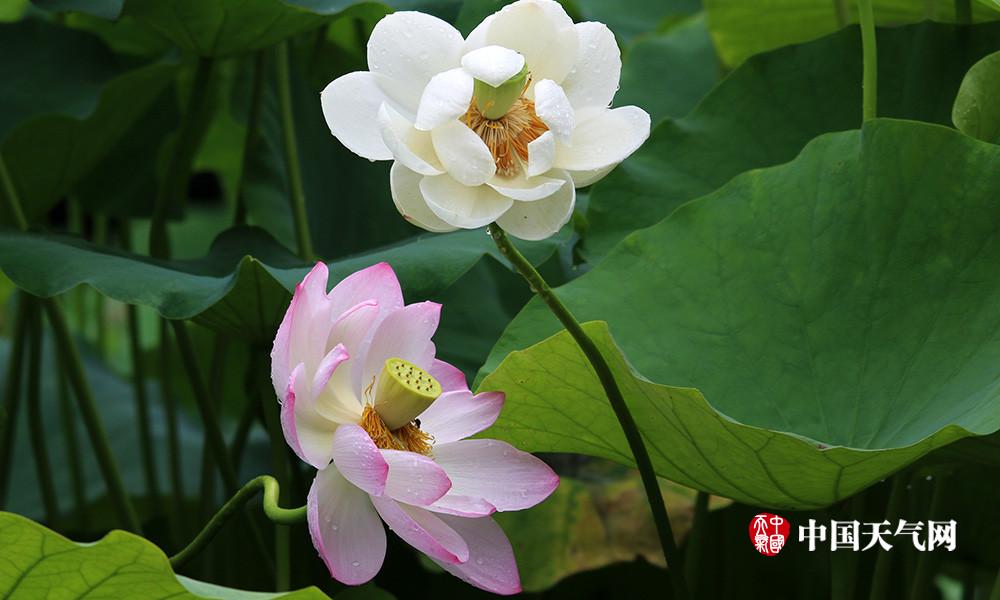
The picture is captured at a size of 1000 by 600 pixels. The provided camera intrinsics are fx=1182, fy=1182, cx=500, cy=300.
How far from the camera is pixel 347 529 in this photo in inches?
21.2

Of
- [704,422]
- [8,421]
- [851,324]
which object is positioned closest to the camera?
[704,422]

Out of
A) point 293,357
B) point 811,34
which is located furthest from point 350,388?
point 811,34

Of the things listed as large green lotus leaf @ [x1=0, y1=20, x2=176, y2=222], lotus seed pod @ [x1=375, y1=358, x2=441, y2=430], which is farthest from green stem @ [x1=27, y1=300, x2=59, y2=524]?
lotus seed pod @ [x1=375, y1=358, x2=441, y2=430]

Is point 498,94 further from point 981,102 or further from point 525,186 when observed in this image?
point 981,102

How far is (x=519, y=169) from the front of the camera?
53cm

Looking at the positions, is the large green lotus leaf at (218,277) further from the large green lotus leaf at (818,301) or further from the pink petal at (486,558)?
the pink petal at (486,558)

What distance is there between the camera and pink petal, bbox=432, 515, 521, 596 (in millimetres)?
555

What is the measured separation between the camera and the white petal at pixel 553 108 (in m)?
0.52

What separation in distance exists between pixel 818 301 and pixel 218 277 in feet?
1.58

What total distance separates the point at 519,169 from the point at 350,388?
129mm

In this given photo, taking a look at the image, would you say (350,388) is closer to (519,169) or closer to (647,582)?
(519,169)

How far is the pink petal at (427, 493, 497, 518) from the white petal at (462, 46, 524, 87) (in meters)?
0.19

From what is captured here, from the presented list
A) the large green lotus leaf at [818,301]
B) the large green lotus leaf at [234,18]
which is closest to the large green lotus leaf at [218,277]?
the large green lotus leaf at [818,301]

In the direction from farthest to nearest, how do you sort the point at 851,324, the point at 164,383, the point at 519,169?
1. the point at 164,383
2. the point at 851,324
3. the point at 519,169
